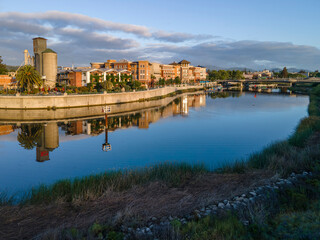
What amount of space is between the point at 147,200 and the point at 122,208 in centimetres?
91

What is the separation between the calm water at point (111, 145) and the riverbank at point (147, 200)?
4103mm

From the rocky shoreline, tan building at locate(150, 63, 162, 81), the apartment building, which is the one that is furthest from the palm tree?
tan building at locate(150, 63, 162, 81)

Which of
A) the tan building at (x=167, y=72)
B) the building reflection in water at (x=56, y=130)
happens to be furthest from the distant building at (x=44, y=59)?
the tan building at (x=167, y=72)

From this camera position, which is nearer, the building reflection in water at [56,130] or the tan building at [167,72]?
the building reflection in water at [56,130]

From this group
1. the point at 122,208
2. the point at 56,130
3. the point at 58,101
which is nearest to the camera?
the point at 122,208

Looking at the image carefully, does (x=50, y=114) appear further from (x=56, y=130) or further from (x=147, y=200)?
(x=147, y=200)

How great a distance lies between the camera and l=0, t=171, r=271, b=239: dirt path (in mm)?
7246

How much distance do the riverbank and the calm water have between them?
13.5 ft

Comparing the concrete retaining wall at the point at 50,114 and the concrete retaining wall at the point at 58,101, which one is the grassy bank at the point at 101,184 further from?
the concrete retaining wall at the point at 58,101

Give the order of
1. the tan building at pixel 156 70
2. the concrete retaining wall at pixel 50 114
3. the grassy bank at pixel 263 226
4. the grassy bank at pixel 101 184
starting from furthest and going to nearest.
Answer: the tan building at pixel 156 70 → the concrete retaining wall at pixel 50 114 → the grassy bank at pixel 101 184 → the grassy bank at pixel 263 226

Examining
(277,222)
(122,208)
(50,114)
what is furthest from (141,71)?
(277,222)

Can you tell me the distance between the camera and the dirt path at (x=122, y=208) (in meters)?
7.25

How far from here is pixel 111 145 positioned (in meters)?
22.4

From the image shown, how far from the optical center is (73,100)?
4272 cm
